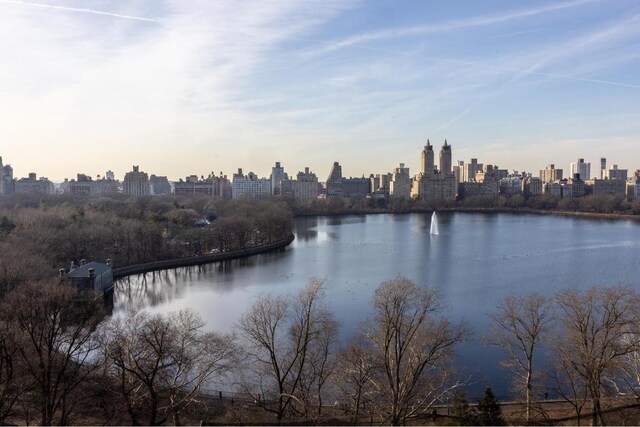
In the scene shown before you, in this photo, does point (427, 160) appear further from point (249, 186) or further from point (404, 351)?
point (404, 351)

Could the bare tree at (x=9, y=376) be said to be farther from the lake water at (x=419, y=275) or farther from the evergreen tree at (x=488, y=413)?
the lake water at (x=419, y=275)

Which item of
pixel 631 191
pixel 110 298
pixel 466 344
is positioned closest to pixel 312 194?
pixel 631 191

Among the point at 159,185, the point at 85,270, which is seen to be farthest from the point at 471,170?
the point at 85,270

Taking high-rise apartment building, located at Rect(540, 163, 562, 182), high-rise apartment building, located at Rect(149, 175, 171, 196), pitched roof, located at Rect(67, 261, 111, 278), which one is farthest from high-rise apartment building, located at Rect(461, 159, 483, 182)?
pitched roof, located at Rect(67, 261, 111, 278)

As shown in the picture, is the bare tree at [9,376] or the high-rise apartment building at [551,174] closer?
the bare tree at [9,376]

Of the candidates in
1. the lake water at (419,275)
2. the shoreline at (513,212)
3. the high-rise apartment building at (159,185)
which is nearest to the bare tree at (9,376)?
the lake water at (419,275)

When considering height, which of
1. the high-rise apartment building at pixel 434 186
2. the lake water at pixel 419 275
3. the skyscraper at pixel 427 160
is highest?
the skyscraper at pixel 427 160
